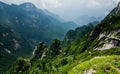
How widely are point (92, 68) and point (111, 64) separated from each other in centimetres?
526

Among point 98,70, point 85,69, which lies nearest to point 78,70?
point 85,69

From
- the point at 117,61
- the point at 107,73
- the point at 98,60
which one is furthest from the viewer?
the point at 98,60

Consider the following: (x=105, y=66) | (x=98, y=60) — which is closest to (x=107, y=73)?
(x=105, y=66)

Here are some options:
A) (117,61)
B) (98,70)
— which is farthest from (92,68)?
(117,61)

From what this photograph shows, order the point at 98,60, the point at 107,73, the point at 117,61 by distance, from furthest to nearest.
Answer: the point at 98,60 < the point at 117,61 < the point at 107,73

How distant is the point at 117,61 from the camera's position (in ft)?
267

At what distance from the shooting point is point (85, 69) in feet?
268

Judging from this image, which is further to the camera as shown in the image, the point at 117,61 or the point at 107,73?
the point at 117,61

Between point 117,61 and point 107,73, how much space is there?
393 inches

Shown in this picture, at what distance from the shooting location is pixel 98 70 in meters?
74.7

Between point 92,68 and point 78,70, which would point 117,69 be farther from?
point 78,70

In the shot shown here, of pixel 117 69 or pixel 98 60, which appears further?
pixel 98 60

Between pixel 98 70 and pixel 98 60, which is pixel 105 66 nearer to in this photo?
pixel 98 70

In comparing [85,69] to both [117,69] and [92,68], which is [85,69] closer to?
[92,68]
